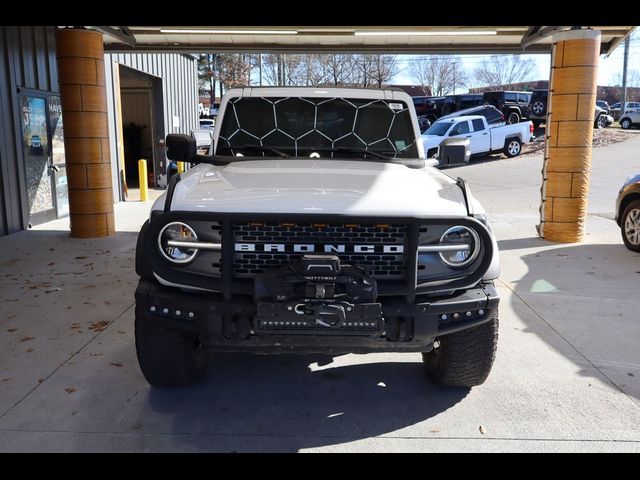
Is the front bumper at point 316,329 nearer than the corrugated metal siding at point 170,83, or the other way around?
the front bumper at point 316,329

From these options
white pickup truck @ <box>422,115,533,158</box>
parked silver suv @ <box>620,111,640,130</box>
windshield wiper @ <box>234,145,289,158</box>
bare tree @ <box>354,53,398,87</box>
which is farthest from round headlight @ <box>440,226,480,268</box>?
bare tree @ <box>354,53,398,87</box>

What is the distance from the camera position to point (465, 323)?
323 centimetres

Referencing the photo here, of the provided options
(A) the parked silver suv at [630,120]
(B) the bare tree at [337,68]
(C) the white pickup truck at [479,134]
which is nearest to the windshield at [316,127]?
(C) the white pickup truck at [479,134]

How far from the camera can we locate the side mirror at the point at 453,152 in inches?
183

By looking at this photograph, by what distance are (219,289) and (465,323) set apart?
1334 millimetres

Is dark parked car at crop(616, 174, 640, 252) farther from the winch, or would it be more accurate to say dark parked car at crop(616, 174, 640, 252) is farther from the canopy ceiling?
the winch

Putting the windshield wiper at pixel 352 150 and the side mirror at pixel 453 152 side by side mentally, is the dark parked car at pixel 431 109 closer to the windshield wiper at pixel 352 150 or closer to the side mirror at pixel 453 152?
the side mirror at pixel 453 152

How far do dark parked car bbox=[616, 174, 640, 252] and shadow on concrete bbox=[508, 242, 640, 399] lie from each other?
0.17 meters

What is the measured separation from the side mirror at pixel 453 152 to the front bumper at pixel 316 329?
1.69m

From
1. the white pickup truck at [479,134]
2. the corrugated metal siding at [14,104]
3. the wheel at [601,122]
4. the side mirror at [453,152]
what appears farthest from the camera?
the wheel at [601,122]

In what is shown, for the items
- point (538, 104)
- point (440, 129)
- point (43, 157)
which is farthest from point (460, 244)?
point (538, 104)

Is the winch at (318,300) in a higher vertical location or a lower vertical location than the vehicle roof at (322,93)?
lower

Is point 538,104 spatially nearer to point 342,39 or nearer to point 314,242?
point 342,39

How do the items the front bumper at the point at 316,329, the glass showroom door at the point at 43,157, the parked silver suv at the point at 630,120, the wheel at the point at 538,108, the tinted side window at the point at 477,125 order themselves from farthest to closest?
the parked silver suv at the point at 630,120 → the wheel at the point at 538,108 → the tinted side window at the point at 477,125 → the glass showroom door at the point at 43,157 → the front bumper at the point at 316,329
